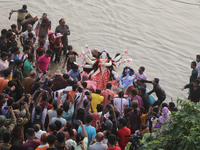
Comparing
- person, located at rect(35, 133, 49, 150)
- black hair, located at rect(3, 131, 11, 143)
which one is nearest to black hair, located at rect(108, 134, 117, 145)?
person, located at rect(35, 133, 49, 150)

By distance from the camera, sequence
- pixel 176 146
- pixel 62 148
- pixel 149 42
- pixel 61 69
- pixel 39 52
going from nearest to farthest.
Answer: pixel 176 146 → pixel 62 148 → pixel 39 52 → pixel 61 69 → pixel 149 42

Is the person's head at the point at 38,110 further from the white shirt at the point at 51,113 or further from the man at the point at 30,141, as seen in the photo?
the man at the point at 30,141

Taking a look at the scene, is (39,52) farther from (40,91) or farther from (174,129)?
(174,129)

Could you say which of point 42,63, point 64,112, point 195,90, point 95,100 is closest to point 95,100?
point 95,100

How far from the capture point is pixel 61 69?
11250 mm

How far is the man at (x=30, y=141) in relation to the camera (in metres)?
5.52

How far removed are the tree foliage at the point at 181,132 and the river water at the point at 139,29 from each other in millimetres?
6522

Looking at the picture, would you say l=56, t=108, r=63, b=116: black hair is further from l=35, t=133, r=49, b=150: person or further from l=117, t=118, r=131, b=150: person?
l=117, t=118, r=131, b=150: person

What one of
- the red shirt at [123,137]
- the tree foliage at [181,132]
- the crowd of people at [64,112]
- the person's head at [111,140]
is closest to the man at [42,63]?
the crowd of people at [64,112]

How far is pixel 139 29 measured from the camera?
1512cm

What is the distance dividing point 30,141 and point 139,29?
423 inches

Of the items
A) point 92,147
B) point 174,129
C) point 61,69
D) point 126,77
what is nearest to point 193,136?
point 174,129

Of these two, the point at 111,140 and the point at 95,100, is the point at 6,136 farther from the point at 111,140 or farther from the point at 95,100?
the point at 95,100

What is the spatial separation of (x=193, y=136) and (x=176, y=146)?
0.45 meters
